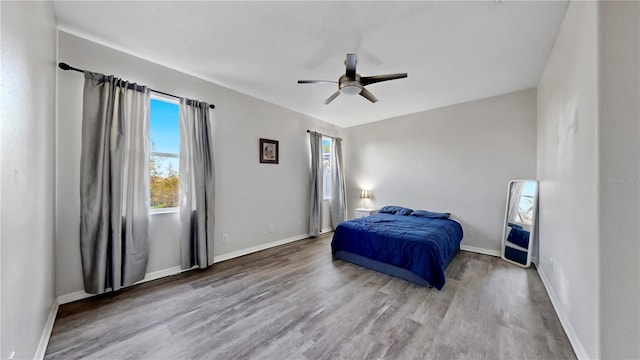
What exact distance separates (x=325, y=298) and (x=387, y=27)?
2.74 metres

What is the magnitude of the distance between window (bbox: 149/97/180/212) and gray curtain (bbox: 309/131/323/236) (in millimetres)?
2485

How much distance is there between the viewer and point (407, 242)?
2.74m

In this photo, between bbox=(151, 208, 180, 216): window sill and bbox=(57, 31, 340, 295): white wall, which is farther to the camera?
bbox=(151, 208, 180, 216): window sill

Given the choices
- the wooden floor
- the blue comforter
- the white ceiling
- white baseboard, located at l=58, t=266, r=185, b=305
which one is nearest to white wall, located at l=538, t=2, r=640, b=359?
the wooden floor

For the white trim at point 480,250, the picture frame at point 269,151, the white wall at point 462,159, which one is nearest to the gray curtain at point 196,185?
the picture frame at point 269,151

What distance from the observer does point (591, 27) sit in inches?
55.7

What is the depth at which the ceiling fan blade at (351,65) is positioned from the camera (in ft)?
6.91

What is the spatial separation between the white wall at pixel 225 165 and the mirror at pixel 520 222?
348cm

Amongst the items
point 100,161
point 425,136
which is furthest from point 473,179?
point 100,161

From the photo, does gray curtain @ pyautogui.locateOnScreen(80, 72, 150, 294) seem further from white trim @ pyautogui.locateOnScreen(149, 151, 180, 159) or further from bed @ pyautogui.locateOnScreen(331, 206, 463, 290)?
bed @ pyautogui.locateOnScreen(331, 206, 463, 290)

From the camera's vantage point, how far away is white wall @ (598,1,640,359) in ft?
3.96

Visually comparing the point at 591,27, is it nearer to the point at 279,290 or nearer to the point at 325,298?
the point at 325,298

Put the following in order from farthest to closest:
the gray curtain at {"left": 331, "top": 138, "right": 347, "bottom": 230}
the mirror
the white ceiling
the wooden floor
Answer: the gray curtain at {"left": 331, "top": 138, "right": 347, "bottom": 230}
the mirror
the white ceiling
the wooden floor

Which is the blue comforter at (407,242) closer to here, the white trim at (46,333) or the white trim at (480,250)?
the white trim at (480,250)
